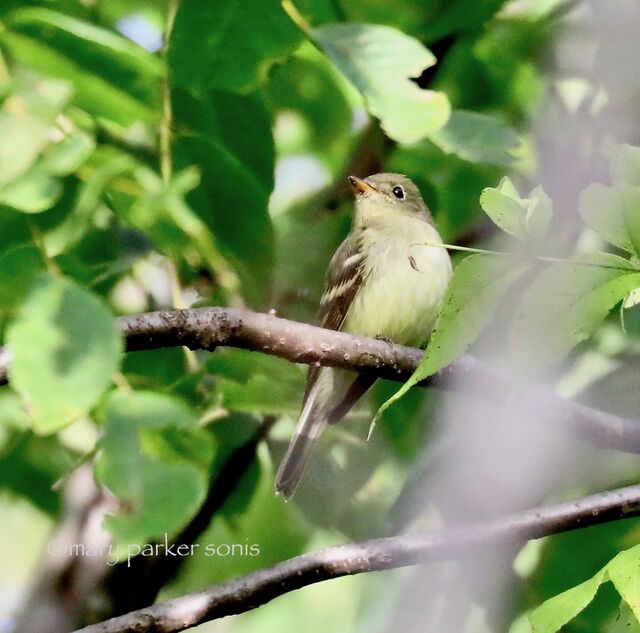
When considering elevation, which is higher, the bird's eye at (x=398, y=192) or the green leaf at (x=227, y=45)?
the green leaf at (x=227, y=45)

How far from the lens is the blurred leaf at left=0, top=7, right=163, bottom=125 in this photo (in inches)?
89.4

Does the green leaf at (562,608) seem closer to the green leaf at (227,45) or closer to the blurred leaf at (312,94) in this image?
the green leaf at (227,45)

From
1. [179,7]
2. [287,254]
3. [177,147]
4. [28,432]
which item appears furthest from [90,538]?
[179,7]

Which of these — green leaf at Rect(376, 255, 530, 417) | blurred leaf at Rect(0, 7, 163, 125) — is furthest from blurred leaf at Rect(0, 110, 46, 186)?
green leaf at Rect(376, 255, 530, 417)

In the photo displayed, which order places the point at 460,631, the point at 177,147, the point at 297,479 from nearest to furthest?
1. the point at 177,147
2. the point at 460,631
3. the point at 297,479

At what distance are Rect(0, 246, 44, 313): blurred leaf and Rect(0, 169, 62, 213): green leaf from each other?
0.33 ft

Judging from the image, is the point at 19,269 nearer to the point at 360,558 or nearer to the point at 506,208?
the point at 360,558

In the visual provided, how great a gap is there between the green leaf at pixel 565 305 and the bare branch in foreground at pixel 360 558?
2.19 ft

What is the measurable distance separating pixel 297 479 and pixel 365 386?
29.6 inches

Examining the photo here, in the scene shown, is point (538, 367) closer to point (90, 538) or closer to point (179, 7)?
point (179, 7)

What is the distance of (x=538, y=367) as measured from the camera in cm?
145

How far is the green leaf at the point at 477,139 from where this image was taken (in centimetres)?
232

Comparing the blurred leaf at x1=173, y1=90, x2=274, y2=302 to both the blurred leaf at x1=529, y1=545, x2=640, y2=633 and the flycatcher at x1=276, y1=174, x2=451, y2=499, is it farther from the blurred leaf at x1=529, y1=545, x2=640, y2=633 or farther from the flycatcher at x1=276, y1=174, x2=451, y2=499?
the blurred leaf at x1=529, y1=545, x2=640, y2=633

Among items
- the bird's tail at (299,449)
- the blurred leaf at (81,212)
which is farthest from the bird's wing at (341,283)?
the blurred leaf at (81,212)
